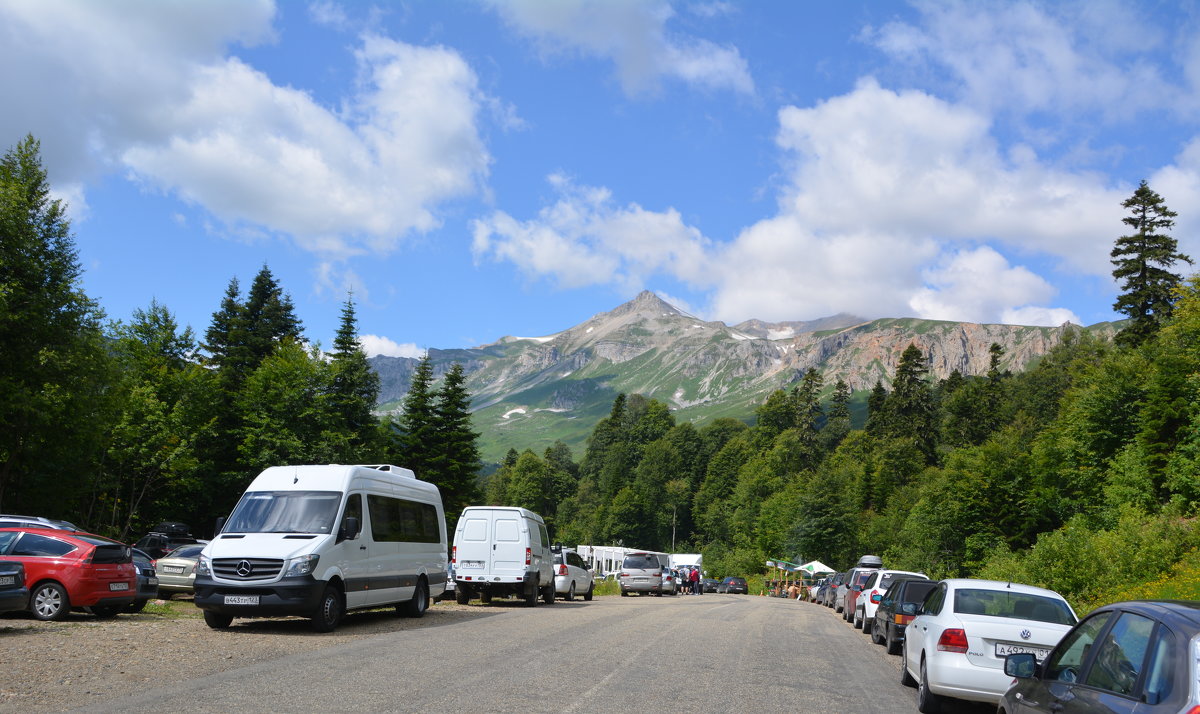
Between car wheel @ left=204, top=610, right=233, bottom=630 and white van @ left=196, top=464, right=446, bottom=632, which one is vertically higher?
white van @ left=196, top=464, right=446, bottom=632

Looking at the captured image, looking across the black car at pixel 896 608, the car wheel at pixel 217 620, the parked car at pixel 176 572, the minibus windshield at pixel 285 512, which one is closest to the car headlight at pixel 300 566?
the minibus windshield at pixel 285 512

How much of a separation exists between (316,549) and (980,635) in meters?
10.1

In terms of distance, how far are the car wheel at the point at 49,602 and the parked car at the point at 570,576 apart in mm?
16502

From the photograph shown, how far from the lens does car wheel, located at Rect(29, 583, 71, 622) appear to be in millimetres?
14289

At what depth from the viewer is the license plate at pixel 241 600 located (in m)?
13.9

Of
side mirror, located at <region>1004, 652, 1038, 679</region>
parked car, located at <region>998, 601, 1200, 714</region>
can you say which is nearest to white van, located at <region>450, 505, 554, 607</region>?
parked car, located at <region>998, 601, 1200, 714</region>

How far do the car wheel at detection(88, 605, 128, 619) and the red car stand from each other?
13cm

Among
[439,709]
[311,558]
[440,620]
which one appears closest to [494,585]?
[440,620]

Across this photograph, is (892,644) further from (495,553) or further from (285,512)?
(285,512)

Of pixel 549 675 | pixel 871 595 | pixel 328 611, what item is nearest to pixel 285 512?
pixel 328 611

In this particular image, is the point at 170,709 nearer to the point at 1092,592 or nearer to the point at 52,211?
the point at 1092,592

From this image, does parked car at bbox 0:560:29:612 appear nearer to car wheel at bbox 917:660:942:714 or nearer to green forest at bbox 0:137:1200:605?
car wheel at bbox 917:660:942:714

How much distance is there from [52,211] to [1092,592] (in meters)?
34.8

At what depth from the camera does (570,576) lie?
3078cm
